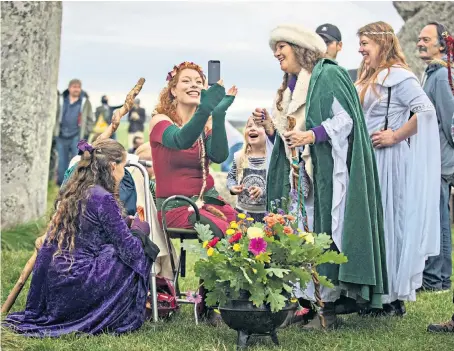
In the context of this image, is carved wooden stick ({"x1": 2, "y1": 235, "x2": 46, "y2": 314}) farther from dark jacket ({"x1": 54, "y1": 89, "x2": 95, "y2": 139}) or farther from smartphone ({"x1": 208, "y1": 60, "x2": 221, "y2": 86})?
dark jacket ({"x1": 54, "y1": 89, "x2": 95, "y2": 139})

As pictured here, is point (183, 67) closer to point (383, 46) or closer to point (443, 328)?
point (383, 46)

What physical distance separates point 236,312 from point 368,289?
1.02 metres

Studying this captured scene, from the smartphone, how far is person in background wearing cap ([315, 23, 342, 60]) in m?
1.67

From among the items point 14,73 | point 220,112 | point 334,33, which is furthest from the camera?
point 14,73

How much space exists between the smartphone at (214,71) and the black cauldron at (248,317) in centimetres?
164

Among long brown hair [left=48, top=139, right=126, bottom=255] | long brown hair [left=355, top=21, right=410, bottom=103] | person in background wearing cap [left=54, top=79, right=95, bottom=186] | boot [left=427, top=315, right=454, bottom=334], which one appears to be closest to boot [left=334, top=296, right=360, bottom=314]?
boot [left=427, top=315, right=454, bottom=334]

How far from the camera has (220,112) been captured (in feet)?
23.4

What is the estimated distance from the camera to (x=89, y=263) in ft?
21.8

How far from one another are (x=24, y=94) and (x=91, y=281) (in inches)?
194

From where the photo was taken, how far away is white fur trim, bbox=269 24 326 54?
695 cm

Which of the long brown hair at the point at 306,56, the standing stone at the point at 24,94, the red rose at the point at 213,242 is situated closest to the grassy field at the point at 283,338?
the red rose at the point at 213,242

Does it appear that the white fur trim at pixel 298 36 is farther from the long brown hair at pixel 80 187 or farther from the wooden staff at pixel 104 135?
the long brown hair at pixel 80 187

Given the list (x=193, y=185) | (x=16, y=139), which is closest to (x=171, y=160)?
(x=193, y=185)

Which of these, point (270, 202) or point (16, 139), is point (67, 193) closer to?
point (270, 202)
